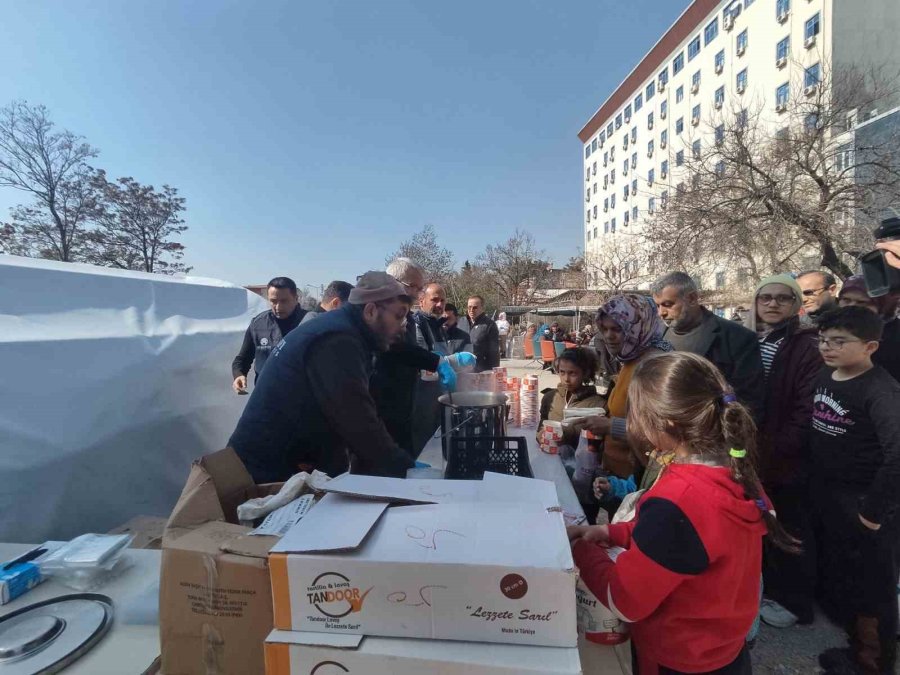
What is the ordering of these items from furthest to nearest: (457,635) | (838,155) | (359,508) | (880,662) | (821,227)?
(838,155) < (821,227) < (880,662) < (359,508) < (457,635)

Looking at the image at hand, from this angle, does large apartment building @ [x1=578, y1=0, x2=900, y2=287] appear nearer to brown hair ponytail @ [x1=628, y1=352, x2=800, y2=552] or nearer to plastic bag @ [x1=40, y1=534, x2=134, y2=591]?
brown hair ponytail @ [x1=628, y1=352, x2=800, y2=552]

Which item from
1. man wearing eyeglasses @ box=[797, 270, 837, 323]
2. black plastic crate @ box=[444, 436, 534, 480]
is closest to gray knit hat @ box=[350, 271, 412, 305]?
black plastic crate @ box=[444, 436, 534, 480]

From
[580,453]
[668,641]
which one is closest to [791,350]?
[580,453]

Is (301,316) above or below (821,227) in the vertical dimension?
below

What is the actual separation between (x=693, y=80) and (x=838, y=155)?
29851mm

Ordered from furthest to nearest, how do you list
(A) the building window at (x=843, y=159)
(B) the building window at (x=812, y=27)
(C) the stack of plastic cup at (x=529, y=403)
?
(B) the building window at (x=812, y=27) → (A) the building window at (x=843, y=159) → (C) the stack of plastic cup at (x=529, y=403)

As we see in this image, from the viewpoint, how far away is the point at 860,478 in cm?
217

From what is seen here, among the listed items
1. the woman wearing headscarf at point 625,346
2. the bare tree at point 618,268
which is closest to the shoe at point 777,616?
the woman wearing headscarf at point 625,346

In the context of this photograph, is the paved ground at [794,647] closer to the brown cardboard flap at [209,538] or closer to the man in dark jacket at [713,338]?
the man in dark jacket at [713,338]

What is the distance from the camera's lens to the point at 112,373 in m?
2.32

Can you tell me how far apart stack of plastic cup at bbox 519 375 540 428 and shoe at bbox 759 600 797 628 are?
1.65 m

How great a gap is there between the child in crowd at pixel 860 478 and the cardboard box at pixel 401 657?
206 cm

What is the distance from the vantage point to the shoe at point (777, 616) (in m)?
2.53

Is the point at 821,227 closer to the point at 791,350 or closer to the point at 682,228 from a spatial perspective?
the point at 682,228
